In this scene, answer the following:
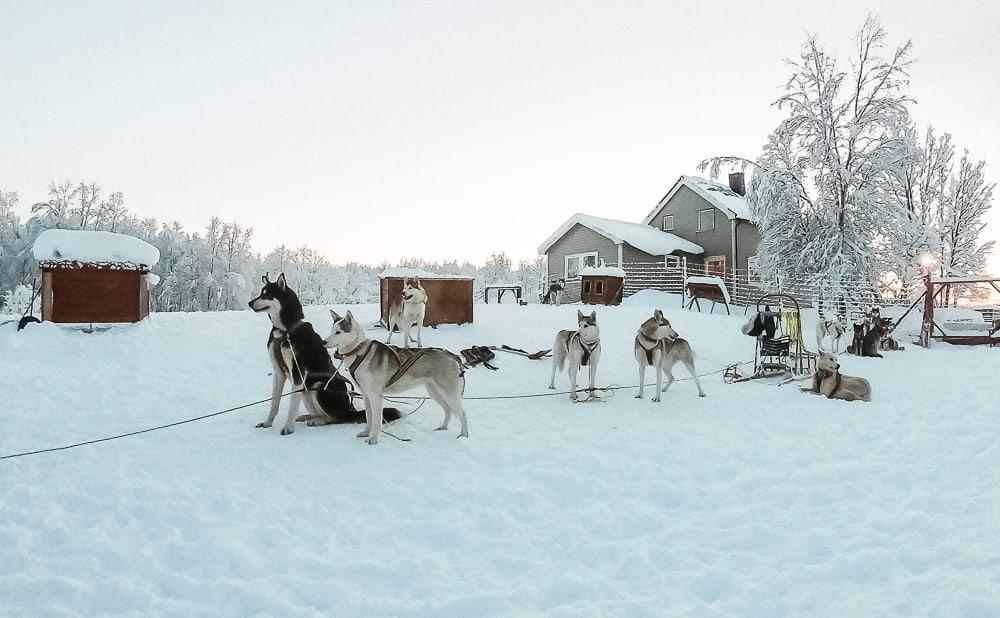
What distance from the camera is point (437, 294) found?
12.7 meters

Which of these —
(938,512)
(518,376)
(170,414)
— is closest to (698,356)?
(518,376)

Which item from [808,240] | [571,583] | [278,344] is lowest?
[571,583]

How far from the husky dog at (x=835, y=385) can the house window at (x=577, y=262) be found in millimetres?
19679

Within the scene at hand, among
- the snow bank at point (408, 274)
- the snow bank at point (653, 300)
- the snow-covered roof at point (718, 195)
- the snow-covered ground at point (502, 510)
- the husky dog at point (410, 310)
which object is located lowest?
the snow-covered ground at point (502, 510)

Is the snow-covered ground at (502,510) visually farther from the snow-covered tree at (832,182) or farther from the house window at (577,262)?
the house window at (577,262)

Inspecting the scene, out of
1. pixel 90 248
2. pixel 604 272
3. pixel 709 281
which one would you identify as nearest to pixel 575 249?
pixel 604 272

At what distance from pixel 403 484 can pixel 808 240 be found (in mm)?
18773

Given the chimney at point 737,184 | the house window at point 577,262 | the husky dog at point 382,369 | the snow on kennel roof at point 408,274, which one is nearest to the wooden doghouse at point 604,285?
the house window at point 577,262

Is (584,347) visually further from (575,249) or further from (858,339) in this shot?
(575,249)

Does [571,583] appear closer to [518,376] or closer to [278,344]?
[278,344]

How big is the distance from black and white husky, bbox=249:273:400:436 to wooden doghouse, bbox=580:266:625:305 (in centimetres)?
1627

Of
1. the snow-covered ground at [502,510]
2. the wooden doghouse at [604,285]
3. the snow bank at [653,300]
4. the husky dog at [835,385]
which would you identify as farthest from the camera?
the snow bank at [653,300]

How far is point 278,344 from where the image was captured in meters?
5.45

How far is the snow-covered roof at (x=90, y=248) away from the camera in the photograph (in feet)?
31.1
